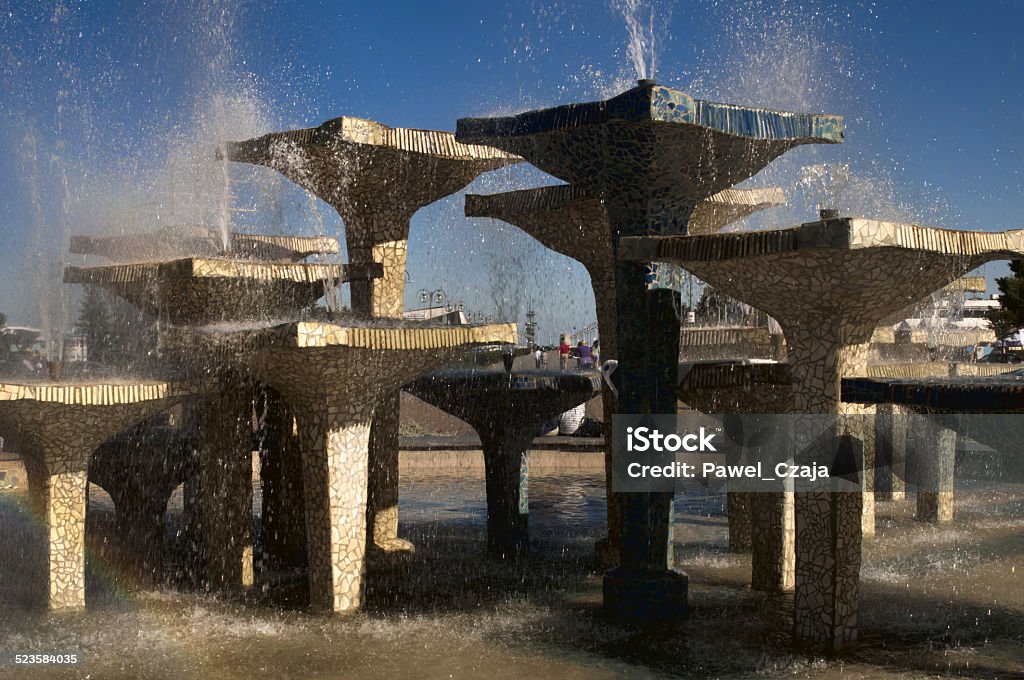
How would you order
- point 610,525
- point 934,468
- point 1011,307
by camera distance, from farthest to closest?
point 1011,307, point 934,468, point 610,525

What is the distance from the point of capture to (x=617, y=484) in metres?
8.52

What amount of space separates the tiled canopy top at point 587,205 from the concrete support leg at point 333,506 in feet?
10.1

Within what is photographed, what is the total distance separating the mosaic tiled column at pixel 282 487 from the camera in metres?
9.83

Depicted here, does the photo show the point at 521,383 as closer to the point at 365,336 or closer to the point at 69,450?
the point at 365,336

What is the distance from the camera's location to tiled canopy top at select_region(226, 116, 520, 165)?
362 inches

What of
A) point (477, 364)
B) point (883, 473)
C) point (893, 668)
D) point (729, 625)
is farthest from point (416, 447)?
point (893, 668)

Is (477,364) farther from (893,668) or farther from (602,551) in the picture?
(893,668)

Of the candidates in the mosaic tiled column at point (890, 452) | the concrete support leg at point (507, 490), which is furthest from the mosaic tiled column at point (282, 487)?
the mosaic tiled column at point (890, 452)

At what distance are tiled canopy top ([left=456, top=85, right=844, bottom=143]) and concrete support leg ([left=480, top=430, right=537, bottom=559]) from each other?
11.6 ft

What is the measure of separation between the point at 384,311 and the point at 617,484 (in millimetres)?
2965

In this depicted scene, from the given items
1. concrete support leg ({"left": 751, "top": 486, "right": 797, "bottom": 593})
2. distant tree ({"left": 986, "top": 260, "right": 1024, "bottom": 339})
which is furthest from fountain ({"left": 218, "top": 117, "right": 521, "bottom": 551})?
distant tree ({"left": 986, "top": 260, "right": 1024, "bottom": 339})

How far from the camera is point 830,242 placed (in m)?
6.06

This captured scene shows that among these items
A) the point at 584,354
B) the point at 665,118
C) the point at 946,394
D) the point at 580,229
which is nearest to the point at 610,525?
the point at 580,229

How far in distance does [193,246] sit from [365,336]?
18.3 ft
